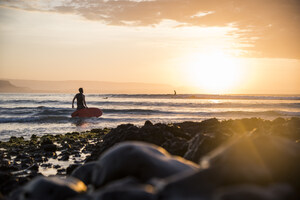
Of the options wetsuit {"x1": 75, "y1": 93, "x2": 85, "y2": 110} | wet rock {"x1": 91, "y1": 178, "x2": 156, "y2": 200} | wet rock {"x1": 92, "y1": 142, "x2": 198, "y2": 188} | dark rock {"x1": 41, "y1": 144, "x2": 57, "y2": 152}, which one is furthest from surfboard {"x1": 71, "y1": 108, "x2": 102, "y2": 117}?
wet rock {"x1": 91, "y1": 178, "x2": 156, "y2": 200}

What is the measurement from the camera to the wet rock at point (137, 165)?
10.1 ft

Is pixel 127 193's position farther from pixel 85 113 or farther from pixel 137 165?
pixel 85 113

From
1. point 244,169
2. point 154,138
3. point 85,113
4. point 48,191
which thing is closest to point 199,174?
point 244,169

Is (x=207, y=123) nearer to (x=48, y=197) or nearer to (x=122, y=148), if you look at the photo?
(x=122, y=148)

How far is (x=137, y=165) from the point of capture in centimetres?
315

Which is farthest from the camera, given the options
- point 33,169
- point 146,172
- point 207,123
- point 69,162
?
point 207,123

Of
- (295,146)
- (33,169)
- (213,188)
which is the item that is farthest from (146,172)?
(33,169)

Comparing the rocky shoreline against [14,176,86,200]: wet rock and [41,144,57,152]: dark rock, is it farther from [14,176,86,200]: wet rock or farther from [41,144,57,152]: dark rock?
[41,144,57,152]: dark rock

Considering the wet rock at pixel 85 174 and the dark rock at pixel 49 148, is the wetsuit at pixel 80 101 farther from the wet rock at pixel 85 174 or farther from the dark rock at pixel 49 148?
the wet rock at pixel 85 174

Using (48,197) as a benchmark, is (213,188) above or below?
above

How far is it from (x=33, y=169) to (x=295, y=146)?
5.95m

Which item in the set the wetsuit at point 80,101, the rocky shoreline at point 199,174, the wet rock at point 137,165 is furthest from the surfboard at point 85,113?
the wet rock at point 137,165

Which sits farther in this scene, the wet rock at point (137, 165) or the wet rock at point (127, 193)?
the wet rock at point (137, 165)

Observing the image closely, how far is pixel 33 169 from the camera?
281 inches
